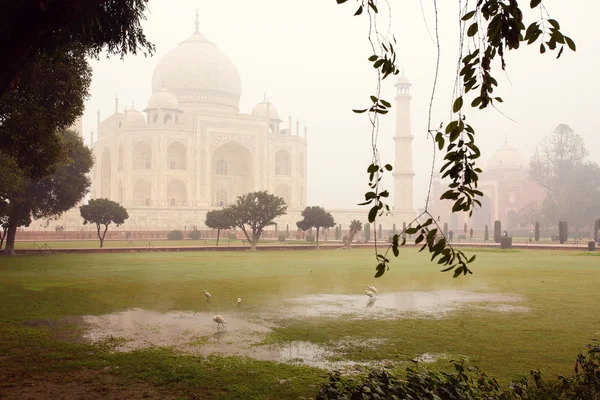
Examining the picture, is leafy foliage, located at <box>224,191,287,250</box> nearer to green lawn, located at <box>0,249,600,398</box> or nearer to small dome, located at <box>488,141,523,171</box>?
green lawn, located at <box>0,249,600,398</box>

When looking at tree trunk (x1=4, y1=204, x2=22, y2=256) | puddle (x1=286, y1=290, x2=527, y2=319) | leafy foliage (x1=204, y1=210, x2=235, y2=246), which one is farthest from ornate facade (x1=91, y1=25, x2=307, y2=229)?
puddle (x1=286, y1=290, x2=527, y2=319)

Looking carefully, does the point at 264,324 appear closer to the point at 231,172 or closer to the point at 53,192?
the point at 53,192

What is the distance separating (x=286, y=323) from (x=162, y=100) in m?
49.2

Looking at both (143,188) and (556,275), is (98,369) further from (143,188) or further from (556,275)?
(143,188)

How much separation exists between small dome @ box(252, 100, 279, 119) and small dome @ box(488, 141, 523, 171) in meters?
27.8

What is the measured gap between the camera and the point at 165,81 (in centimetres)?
5638

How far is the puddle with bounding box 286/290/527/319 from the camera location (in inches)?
291

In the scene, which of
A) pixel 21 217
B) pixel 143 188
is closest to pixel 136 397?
pixel 21 217

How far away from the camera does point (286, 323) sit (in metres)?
6.55

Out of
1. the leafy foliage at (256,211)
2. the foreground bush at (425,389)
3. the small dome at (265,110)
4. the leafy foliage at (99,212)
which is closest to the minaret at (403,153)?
the small dome at (265,110)

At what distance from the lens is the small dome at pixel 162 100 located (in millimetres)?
52406

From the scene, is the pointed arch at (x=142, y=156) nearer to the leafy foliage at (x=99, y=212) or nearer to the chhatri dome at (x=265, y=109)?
the chhatri dome at (x=265, y=109)

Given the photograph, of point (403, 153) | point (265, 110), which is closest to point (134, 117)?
point (265, 110)

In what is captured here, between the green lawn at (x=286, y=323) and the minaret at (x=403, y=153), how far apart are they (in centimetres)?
4176
